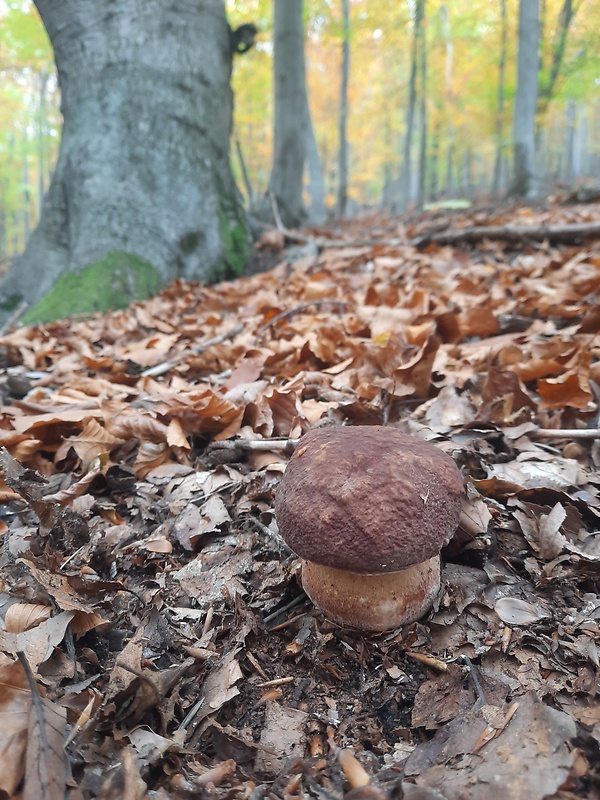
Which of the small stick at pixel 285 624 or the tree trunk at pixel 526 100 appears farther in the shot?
the tree trunk at pixel 526 100

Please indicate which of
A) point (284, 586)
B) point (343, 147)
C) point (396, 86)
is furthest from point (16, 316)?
point (396, 86)

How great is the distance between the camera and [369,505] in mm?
1168

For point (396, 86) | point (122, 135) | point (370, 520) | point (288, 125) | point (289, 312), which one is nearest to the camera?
point (370, 520)

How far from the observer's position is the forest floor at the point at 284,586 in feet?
3.36

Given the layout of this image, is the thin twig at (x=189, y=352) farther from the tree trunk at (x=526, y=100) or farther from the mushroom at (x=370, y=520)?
the tree trunk at (x=526, y=100)

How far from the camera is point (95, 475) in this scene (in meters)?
1.95

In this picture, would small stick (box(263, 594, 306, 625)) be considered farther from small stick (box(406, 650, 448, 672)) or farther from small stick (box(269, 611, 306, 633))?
small stick (box(406, 650, 448, 672))

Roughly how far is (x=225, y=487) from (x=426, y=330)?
4.40 feet

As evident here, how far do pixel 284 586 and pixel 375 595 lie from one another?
1.11 ft

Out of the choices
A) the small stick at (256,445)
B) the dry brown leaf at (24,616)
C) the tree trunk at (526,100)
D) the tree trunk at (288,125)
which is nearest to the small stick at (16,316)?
the small stick at (256,445)

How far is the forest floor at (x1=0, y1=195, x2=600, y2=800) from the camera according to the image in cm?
103

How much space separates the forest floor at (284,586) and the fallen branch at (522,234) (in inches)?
55.8

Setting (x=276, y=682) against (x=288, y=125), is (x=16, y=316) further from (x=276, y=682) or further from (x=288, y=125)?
(x=288, y=125)

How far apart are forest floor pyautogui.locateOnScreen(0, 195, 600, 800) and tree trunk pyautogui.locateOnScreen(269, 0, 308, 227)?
6768mm
